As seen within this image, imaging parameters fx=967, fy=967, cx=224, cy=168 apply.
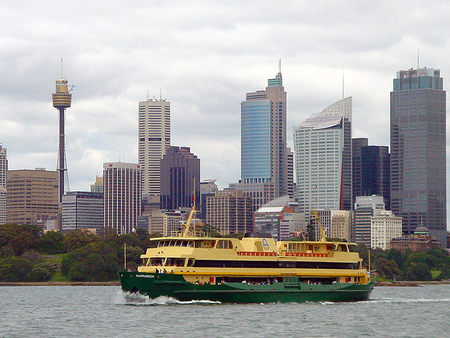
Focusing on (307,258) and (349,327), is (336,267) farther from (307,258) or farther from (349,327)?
(349,327)

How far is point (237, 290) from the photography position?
87.4m

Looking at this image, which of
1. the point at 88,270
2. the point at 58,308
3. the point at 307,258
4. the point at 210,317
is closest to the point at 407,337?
the point at 210,317

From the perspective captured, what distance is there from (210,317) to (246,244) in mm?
14187

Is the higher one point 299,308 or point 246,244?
point 246,244

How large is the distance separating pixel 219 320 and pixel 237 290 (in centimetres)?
1115

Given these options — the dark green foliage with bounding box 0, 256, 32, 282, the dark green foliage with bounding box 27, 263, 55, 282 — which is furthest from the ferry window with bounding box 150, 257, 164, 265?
the dark green foliage with bounding box 0, 256, 32, 282

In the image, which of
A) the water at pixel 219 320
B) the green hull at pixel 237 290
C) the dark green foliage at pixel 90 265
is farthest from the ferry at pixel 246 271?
the dark green foliage at pixel 90 265

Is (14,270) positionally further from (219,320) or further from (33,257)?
(219,320)

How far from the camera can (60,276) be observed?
184m

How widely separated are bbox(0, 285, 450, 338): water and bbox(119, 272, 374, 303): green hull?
30.6 inches

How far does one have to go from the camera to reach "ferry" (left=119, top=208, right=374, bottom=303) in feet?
280

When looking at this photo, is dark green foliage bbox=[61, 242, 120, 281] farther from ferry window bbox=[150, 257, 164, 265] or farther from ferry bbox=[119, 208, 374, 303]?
ferry window bbox=[150, 257, 164, 265]

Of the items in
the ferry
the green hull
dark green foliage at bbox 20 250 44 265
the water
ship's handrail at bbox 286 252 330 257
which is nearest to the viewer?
A: the water

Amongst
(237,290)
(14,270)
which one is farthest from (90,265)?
(237,290)
